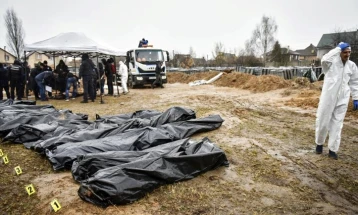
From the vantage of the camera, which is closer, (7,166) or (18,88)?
(7,166)

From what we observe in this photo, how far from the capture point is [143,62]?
55.2ft

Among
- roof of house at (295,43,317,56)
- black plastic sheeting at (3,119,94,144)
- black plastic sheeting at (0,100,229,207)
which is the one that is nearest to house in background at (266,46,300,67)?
roof of house at (295,43,317,56)

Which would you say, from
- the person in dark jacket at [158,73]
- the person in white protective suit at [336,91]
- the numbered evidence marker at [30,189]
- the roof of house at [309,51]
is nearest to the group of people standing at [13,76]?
the person in dark jacket at [158,73]

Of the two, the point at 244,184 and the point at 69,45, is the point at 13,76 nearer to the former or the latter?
the point at 69,45

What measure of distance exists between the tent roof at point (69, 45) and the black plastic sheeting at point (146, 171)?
26.9 ft

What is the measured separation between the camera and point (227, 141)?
17.2 feet

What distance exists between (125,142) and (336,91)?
3.41 metres

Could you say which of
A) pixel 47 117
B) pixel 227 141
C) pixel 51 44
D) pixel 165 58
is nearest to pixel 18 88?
pixel 51 44

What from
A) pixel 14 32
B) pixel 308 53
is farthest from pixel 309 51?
pixel 14 32

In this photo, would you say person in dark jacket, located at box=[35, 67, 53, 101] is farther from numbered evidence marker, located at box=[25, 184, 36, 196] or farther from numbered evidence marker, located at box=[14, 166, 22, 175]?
numbered evidence marker, located at box=[25, 184, 36, 196]

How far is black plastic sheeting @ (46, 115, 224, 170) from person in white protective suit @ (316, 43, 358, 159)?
92.9 inches

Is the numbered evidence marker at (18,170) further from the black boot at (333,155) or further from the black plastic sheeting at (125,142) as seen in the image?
the black boot at (333,155)

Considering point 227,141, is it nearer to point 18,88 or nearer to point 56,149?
point 56,149

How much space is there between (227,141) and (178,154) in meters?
1.91
